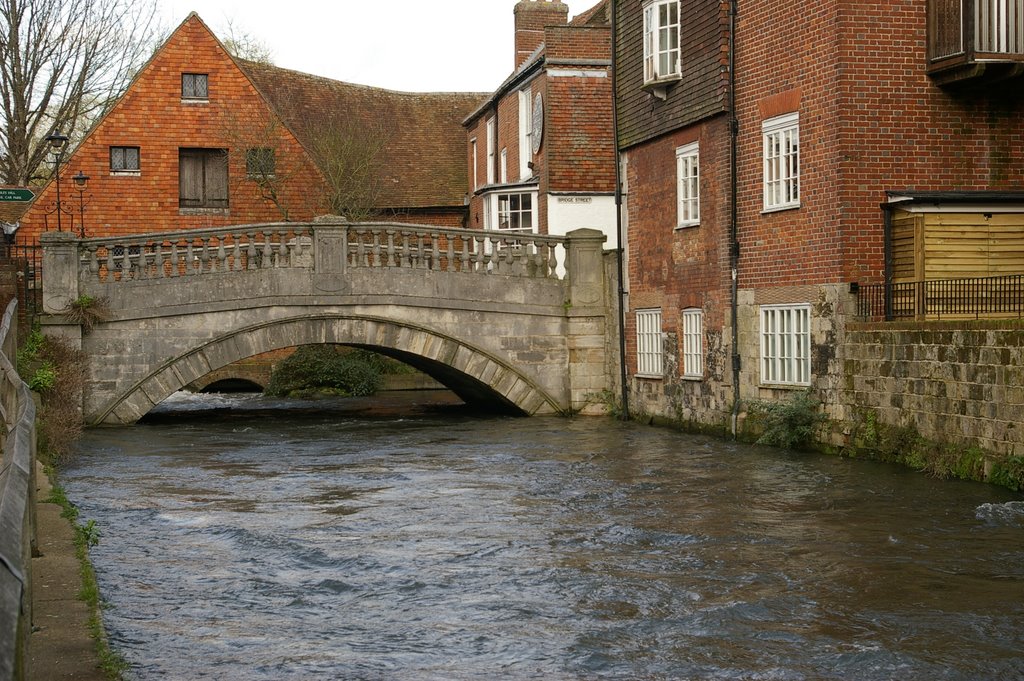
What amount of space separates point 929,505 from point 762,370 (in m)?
5.59

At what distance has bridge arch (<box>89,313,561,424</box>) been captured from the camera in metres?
21.9

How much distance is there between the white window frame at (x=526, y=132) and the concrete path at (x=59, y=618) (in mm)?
21084

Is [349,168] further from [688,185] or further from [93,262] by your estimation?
[688,185]

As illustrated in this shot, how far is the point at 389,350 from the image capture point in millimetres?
23562

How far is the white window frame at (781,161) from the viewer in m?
17.5

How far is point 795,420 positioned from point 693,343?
383 centimetres

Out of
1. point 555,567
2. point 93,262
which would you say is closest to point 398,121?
point 93,262

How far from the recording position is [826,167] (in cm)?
1672

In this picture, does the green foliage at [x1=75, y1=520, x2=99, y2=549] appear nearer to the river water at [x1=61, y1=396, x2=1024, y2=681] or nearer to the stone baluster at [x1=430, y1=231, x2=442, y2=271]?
the river water at [x1=61, y1=396, x2=1024, y2=681]

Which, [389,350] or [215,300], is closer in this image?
[215,300]

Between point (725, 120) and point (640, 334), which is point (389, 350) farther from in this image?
point (725, 120)

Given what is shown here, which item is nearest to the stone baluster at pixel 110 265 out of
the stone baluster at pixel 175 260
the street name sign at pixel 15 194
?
the stone baluster at pixel 175 260

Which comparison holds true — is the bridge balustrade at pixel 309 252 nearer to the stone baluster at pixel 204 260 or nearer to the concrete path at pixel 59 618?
the stone baluster at pixel 204 260

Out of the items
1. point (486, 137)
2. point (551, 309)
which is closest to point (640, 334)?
point (551, 309)
